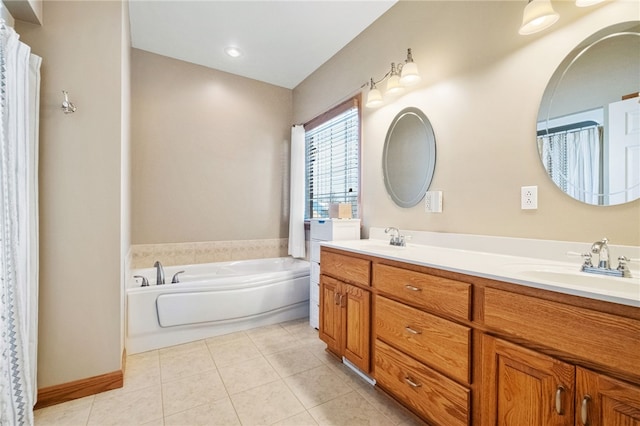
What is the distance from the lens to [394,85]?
6.84ft

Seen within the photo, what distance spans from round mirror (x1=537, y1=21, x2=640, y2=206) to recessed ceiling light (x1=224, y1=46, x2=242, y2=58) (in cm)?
273

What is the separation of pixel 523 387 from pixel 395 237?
124cm

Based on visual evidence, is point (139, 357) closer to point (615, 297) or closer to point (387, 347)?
point (387, 347)

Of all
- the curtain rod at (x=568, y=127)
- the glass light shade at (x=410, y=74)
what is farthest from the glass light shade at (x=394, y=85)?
the curtain rod at (x=568, y=127)

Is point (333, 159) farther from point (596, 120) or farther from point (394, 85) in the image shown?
point (596, 120)

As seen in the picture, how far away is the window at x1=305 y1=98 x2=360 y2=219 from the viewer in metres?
2.80

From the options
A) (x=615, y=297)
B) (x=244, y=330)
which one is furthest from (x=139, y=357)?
(x=615, y=297)

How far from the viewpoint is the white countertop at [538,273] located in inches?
33.6

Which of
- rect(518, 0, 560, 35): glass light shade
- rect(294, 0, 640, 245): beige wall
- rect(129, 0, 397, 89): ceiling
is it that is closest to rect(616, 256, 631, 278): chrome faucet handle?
rect(294, 0, 640, 245): beige wall

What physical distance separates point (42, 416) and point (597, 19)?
11.0 feet

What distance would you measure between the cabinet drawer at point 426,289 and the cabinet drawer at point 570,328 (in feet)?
0.35

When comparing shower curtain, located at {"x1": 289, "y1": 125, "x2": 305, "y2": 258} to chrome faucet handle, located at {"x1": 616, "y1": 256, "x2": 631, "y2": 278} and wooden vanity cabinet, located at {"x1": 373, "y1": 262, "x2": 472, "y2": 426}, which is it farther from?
chrome faucet handle, located at {"x1": 616, "y1": 256, "x2": 631, "y2": 278}

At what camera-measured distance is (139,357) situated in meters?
2.18

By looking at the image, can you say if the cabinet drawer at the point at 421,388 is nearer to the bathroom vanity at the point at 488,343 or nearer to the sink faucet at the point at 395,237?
the bathroom vanity at the point at 488,343
